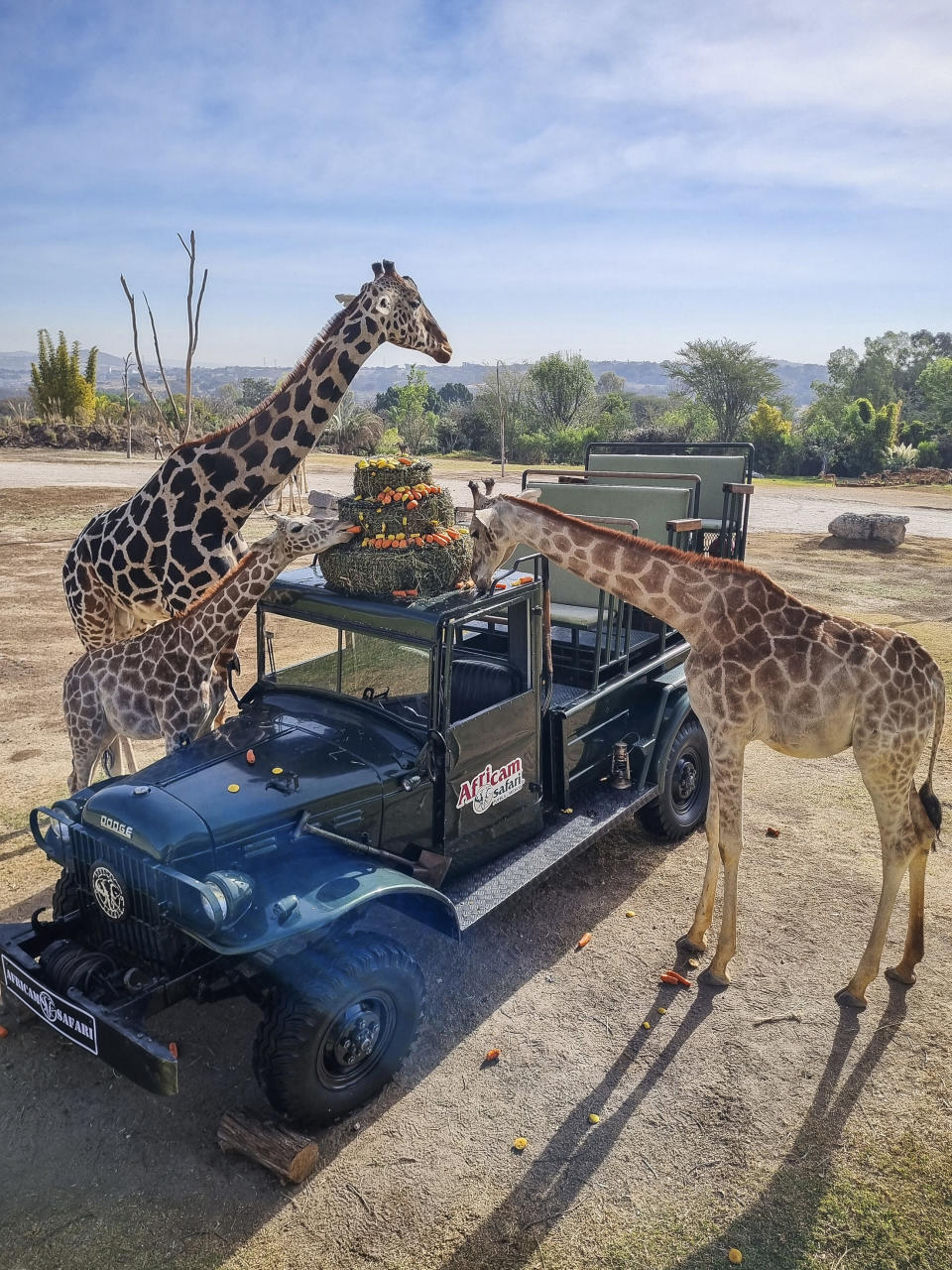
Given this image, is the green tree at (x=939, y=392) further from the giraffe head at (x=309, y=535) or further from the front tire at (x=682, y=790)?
the giraffe head at (x=309, y=535)

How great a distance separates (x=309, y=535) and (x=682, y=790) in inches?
153

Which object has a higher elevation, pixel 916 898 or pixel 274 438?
pixel 274 438

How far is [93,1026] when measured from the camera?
A: 3859 millimetres

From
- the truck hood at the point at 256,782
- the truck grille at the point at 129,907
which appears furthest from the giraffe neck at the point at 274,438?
the truck grille at the point at 129,907

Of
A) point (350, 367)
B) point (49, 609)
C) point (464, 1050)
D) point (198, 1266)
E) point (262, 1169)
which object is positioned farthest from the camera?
point (49, 609)

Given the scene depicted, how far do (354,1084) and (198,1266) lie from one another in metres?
0.97

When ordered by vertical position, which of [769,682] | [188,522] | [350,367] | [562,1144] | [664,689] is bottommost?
[562,1144]

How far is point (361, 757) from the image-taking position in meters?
4.99

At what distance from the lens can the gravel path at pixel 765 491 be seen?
84.5ft

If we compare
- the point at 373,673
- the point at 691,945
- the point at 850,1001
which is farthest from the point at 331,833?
the point at 850,1001

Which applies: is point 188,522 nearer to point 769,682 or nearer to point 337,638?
point 337,638

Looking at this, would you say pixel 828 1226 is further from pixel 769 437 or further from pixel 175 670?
pixel 769 437

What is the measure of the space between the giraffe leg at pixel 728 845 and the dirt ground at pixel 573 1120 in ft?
0.65

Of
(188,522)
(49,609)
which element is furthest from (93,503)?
(188,522)
